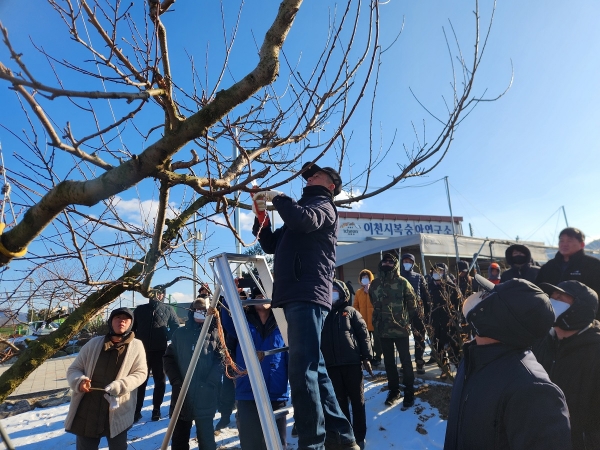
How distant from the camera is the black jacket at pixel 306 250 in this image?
204cm

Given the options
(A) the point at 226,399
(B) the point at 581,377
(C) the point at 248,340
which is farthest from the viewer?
(A) the point at 226,399

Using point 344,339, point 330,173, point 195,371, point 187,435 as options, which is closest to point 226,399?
point 187,435

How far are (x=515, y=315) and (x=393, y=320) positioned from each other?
3.66 metres

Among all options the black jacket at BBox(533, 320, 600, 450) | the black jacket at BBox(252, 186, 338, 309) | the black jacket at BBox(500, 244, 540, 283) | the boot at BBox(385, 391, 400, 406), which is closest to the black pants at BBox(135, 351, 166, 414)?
the boot at BBox(385, 391, 400, 406)

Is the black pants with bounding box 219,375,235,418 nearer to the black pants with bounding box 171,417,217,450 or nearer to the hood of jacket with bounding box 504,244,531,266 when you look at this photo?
the black pants with bounding box 171,417,217,450

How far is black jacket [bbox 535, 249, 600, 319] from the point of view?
3.50m

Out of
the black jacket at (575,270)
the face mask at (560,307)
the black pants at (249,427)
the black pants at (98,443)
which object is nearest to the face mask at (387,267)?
the black jacket at (575,270)

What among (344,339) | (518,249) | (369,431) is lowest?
(369,431)

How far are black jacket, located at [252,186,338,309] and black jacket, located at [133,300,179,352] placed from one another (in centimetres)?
405

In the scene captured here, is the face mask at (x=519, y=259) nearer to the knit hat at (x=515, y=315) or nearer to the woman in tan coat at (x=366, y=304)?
the woman in tan coat at (x=366, y=304)

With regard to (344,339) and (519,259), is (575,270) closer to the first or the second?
(519,259)

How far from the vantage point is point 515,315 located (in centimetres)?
171

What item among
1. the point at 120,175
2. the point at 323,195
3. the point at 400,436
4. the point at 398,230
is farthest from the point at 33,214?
the point at 398,230

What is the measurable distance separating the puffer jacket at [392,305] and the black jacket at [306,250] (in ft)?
10.6
